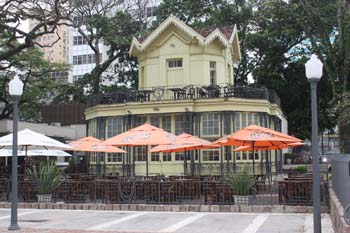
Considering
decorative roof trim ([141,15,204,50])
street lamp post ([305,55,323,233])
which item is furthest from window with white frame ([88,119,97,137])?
street lamp post ([305,55,323,233])

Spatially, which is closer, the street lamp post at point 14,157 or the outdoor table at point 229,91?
the street lamp post at point 14,157

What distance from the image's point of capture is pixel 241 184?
15.5 metres

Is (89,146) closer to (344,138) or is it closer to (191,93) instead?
(191,93)

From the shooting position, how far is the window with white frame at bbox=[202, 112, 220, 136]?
2447 cm

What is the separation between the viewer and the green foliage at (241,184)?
15.5 meters

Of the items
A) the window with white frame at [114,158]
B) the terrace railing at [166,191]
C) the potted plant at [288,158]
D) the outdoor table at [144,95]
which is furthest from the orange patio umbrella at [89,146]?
the potted plant at [288,158]

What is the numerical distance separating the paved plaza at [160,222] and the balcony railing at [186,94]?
Answer: 35.0 ft

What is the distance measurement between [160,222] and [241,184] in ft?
10.8

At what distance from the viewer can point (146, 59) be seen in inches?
1131

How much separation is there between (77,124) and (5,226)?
35.0 m

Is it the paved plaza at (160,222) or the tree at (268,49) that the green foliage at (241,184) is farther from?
the tree at (268,49)

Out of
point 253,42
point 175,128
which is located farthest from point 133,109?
point 253,42

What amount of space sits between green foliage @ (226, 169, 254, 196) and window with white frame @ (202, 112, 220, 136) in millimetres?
8721

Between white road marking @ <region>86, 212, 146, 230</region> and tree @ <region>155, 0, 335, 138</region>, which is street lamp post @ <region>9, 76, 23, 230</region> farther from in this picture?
tree @ <region>155, 0, 335, 138</region>
